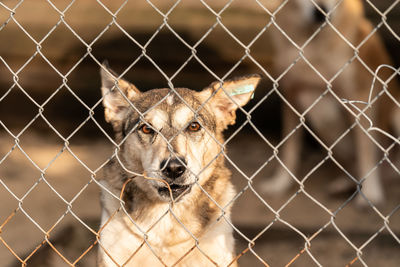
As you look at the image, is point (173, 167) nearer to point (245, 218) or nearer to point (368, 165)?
point (245, 218)

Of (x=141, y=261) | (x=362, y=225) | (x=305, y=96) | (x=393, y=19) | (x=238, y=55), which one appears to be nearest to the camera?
(x=141, y=261)

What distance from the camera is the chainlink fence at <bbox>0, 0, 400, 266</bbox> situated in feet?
12.4

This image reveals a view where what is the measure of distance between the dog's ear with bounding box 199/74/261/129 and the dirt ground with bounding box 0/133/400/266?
0.63m

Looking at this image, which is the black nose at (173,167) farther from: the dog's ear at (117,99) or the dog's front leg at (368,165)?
the dog's front leg at (368,165)

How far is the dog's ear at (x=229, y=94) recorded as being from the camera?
2699mm

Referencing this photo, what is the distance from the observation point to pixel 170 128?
2.85 metres

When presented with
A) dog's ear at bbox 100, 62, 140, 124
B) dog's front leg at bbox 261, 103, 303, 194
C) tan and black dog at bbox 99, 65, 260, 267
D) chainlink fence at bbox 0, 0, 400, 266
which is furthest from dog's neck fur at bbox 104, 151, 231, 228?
dog's front leg at bbox 261, 103, 303, 194

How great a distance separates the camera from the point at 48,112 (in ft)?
22.1

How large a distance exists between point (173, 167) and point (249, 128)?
3958 millimetres

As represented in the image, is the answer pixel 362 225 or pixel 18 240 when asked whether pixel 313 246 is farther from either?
pixel 18 240

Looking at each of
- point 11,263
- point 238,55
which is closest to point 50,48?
point 238,55

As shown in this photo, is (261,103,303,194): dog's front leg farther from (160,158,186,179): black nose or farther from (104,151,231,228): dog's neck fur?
(160,158,186,179): black nose

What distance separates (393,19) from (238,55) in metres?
1.70

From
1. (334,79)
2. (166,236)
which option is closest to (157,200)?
(166,236)
